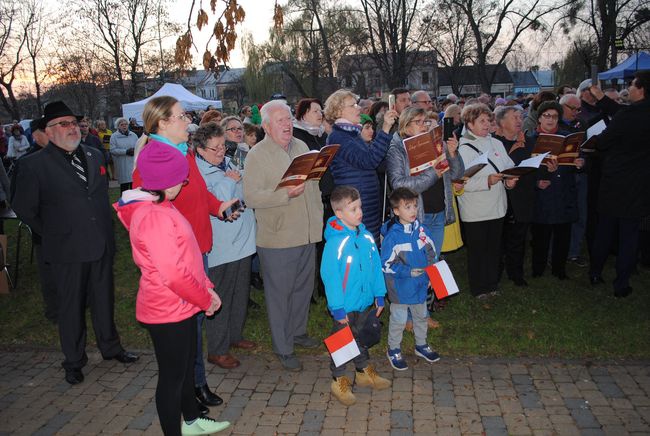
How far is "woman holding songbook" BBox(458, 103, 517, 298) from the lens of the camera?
6.03 meters

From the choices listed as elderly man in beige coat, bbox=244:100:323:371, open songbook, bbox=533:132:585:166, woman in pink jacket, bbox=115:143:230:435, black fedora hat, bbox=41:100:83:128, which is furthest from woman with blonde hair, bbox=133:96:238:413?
open songbook, bbox=533:132:585:166

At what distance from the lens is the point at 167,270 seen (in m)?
3.12

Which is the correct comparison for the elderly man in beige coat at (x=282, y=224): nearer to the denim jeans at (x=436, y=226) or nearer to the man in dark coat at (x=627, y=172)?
the denim jeans at (x=436, y=226)

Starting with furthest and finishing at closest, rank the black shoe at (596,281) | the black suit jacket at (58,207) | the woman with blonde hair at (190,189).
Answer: the black shoe at (596,281) < the black suit jacket at (58,207) < the woman with blonde hair at (190,189)

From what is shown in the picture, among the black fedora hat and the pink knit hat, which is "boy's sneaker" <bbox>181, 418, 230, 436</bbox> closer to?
the pink knit hat

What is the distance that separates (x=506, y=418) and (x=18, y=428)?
3605 mm

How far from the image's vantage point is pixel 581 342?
513 cm

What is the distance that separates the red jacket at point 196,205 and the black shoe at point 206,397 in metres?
1.08

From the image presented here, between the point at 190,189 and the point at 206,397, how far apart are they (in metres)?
1.63

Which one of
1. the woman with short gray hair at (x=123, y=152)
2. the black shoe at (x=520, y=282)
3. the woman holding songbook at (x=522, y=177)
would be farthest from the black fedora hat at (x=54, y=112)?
the woman with short gray hair at (x=123, y=152)

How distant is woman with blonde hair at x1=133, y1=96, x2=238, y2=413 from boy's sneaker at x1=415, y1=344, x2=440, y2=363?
1787 mm

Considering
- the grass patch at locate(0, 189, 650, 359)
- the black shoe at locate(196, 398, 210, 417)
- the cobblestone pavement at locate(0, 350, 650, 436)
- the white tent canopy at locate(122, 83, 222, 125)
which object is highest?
the white tent canopy at locate(122, 83, 222, 125)

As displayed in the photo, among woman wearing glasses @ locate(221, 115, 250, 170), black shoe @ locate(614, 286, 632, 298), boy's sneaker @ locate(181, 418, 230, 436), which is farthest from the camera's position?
woman wearing glasses @ locate(221, 115, 250, 170)

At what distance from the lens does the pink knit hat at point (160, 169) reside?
124 inches
